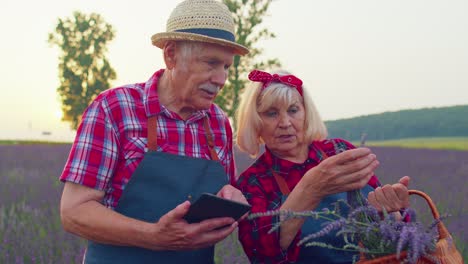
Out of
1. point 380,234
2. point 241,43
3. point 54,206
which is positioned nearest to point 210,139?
point 380,234

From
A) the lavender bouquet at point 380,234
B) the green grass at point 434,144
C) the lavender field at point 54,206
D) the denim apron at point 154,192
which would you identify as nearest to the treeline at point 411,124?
the green grass at point 434,144

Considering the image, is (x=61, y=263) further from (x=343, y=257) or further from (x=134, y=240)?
(x=343, y=257)

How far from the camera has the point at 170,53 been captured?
2.43 m

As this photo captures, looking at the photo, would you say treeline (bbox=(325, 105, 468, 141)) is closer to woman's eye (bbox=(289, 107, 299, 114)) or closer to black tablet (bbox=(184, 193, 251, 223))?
woman's eye (bbox=(289, 107, 299, 114))

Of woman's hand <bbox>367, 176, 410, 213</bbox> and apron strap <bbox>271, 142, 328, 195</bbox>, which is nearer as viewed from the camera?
woman's hand <bbox>367, 176, 410, 213</bbox>

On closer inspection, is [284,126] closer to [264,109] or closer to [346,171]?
[264,109]

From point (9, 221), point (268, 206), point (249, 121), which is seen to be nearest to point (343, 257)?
point (268, 206)

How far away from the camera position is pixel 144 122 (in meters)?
2.33

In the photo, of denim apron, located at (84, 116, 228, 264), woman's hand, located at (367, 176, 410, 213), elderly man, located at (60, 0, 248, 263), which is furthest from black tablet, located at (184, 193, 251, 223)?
woman's hand, located at (367, 176, 410, 213)

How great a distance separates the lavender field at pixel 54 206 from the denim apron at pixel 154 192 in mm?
1481

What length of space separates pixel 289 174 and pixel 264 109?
30cm

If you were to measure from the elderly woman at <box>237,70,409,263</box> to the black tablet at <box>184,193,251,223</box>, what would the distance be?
0.70ft

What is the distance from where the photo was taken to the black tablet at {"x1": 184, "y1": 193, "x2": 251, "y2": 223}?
194 cm

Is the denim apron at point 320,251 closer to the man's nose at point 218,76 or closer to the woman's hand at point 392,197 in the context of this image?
the woman's hand at point 392,197
